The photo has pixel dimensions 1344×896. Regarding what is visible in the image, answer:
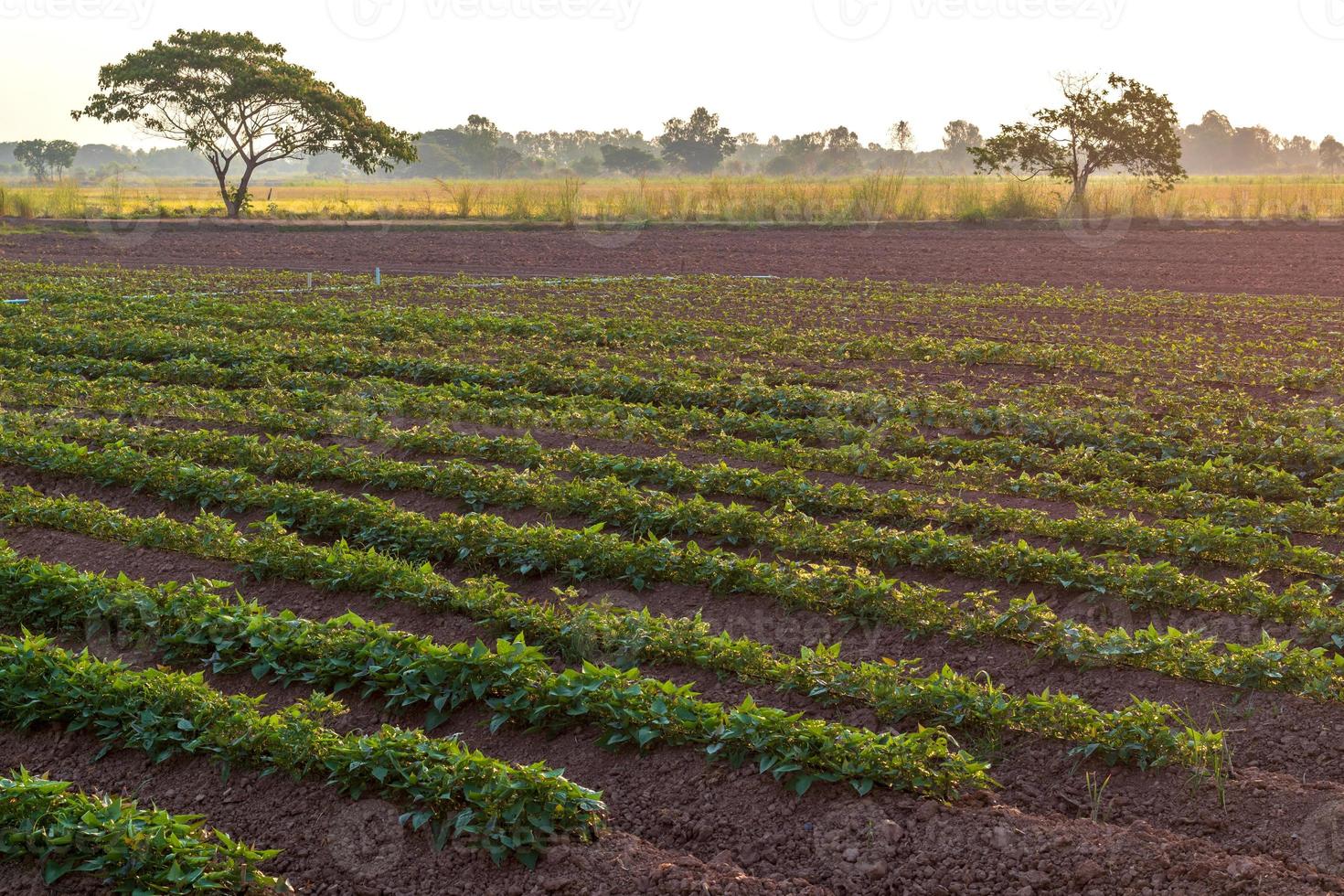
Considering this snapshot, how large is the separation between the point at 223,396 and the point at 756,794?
7.77 metres

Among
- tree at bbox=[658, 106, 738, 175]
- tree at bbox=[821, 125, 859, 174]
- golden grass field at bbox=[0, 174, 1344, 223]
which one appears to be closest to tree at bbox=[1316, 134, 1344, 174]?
tree at bbox=[821, 125, 859, 174]

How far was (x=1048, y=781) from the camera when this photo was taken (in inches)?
175

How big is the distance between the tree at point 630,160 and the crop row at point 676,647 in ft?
301

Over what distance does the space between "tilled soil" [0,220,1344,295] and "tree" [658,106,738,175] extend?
6334cm

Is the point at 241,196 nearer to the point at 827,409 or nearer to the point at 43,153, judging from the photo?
Result: the point at 827,409

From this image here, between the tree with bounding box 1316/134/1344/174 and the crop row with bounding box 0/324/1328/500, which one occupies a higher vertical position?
the tree with bounding box 1316/134/1344/174

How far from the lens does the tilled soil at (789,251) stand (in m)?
21.7

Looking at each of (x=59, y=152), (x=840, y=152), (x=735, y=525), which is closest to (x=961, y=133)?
(x=840, y=152)

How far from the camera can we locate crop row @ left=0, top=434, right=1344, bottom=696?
5.06 metres

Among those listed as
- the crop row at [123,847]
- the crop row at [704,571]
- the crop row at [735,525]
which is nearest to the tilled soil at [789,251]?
the crop row at [735,525]

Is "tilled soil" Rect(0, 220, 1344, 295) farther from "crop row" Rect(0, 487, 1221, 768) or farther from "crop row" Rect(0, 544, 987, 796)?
"crop row" Rect(0, 544, 987, 796)

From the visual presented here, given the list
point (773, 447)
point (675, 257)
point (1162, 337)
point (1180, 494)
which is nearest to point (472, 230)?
point (675, 257)

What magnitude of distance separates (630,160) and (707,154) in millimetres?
6245

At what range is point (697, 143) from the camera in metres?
96.1
